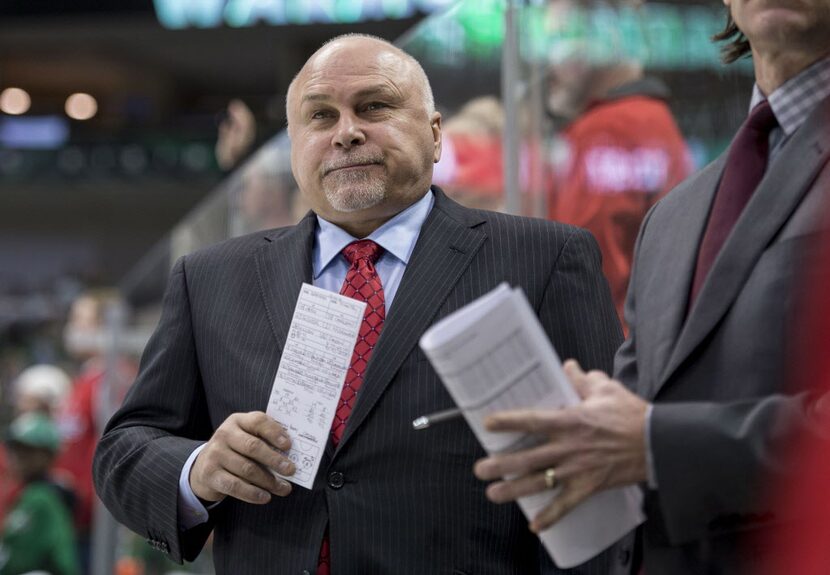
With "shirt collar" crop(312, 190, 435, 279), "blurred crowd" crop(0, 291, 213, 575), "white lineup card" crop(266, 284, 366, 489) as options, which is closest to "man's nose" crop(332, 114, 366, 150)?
"shirt collar" crop(312, 190, 435, 279)

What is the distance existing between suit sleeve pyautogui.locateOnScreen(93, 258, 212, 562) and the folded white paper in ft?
2.55

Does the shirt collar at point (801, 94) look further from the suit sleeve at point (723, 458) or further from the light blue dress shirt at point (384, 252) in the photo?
the light blue dress shirt at point (384, 252)

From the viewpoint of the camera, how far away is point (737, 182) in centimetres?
145

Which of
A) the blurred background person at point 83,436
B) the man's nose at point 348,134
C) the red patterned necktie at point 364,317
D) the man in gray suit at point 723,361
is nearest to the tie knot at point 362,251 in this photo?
the red patterned necktie at point 364,317

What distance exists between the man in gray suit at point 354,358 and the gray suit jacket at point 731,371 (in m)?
0.41

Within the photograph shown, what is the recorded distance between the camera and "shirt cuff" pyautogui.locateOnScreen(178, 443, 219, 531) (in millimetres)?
1860

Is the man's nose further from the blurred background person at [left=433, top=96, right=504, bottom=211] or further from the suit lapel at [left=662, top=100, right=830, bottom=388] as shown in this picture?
the blurred background person at [left=433, top=96, right=504, bottom=211]

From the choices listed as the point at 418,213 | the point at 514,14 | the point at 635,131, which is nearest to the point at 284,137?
the point at 514,14

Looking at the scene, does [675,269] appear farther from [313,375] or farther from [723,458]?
[313,375]

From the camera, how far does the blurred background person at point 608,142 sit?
8.59 feet

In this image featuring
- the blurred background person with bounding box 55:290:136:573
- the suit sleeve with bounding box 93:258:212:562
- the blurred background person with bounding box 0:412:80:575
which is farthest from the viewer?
the blurred background person with bounding box 55:290:136:573

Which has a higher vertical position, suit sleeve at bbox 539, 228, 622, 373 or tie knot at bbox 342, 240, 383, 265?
tie knot at bbox 342, 240, 383, 265

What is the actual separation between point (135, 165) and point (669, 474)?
16.6 m

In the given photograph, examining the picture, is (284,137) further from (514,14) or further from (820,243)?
(820,243)
